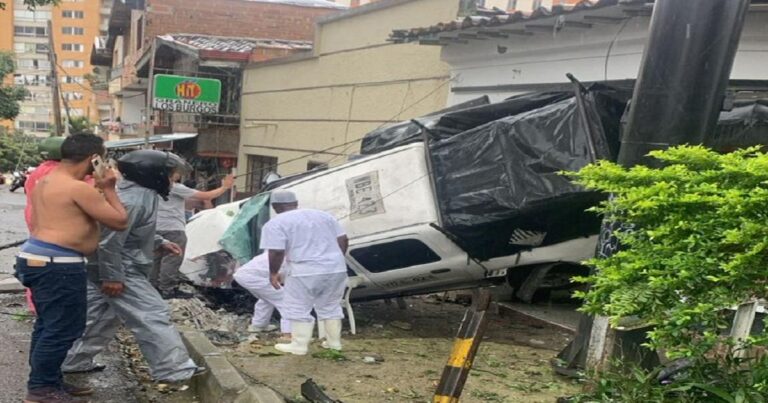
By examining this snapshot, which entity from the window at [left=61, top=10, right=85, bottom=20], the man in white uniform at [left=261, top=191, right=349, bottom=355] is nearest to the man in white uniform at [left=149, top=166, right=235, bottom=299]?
the man in white uniform at [left=261, top=191, right=349, bottom=355]

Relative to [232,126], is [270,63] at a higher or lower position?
higher

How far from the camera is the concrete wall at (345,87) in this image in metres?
11.6

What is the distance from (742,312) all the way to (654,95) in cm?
134

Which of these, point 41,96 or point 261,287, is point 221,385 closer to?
point 261,287

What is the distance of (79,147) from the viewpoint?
460 cm

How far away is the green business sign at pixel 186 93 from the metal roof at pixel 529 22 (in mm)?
7501

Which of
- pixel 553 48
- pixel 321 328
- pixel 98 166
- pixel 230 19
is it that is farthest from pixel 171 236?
pixel 230 19

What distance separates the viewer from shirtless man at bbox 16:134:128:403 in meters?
4.43

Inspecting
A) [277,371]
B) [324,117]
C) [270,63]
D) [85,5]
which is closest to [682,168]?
[277,371]

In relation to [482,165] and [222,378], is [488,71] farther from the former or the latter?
[222,378]

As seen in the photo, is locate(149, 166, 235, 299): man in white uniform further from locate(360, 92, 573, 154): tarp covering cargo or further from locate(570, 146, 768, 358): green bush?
locate(570, 146, 768, 358): green bush

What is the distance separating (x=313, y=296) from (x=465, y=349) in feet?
8.92

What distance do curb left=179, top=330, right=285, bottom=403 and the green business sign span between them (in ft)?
38.0

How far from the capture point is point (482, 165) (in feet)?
21.8
